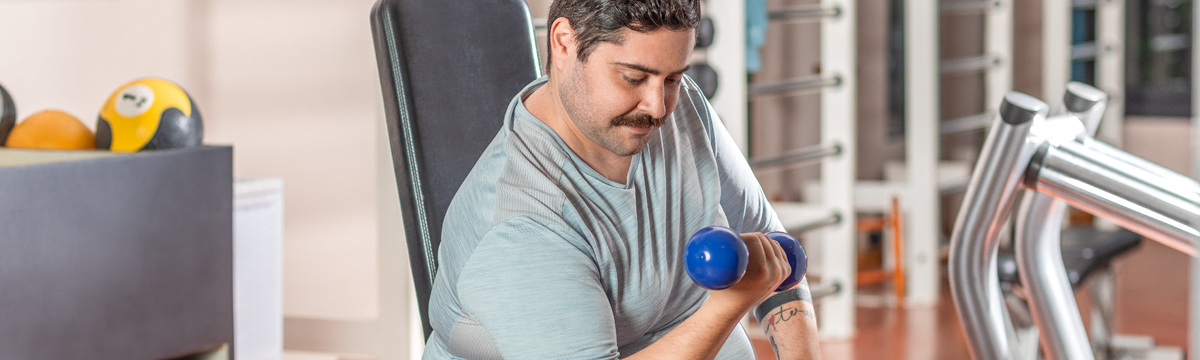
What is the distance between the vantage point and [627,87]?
2.77 feet

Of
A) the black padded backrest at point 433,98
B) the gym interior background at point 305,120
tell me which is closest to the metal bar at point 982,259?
the black padded backrest at point 433,98

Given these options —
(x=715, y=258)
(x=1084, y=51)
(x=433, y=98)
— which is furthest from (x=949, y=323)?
(x=715, y=258)

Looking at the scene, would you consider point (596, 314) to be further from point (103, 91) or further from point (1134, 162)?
point (103, 91)

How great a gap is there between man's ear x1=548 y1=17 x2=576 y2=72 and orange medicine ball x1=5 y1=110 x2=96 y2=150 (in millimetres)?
1239

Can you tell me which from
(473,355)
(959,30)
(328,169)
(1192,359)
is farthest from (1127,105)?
(1192,359)

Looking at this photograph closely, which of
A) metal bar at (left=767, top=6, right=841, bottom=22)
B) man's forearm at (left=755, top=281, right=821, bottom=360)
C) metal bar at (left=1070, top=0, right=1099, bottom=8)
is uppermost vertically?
metal bar at (left=1070, top=0, right=1099, bottom=8)

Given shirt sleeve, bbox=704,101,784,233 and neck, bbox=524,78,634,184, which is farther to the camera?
shirt sleeve, bbox=704,101,784,233

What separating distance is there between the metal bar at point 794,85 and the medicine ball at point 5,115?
1940mm

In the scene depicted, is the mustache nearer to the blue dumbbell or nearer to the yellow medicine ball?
the blue dumbbell

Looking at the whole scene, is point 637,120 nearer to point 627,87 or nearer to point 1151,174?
point 627,87

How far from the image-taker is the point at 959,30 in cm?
475

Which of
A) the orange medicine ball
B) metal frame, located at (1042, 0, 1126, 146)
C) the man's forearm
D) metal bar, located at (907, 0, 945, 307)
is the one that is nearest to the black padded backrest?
the man's forearm

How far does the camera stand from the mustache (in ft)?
2.83

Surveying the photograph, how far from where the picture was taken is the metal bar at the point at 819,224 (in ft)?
9.93
